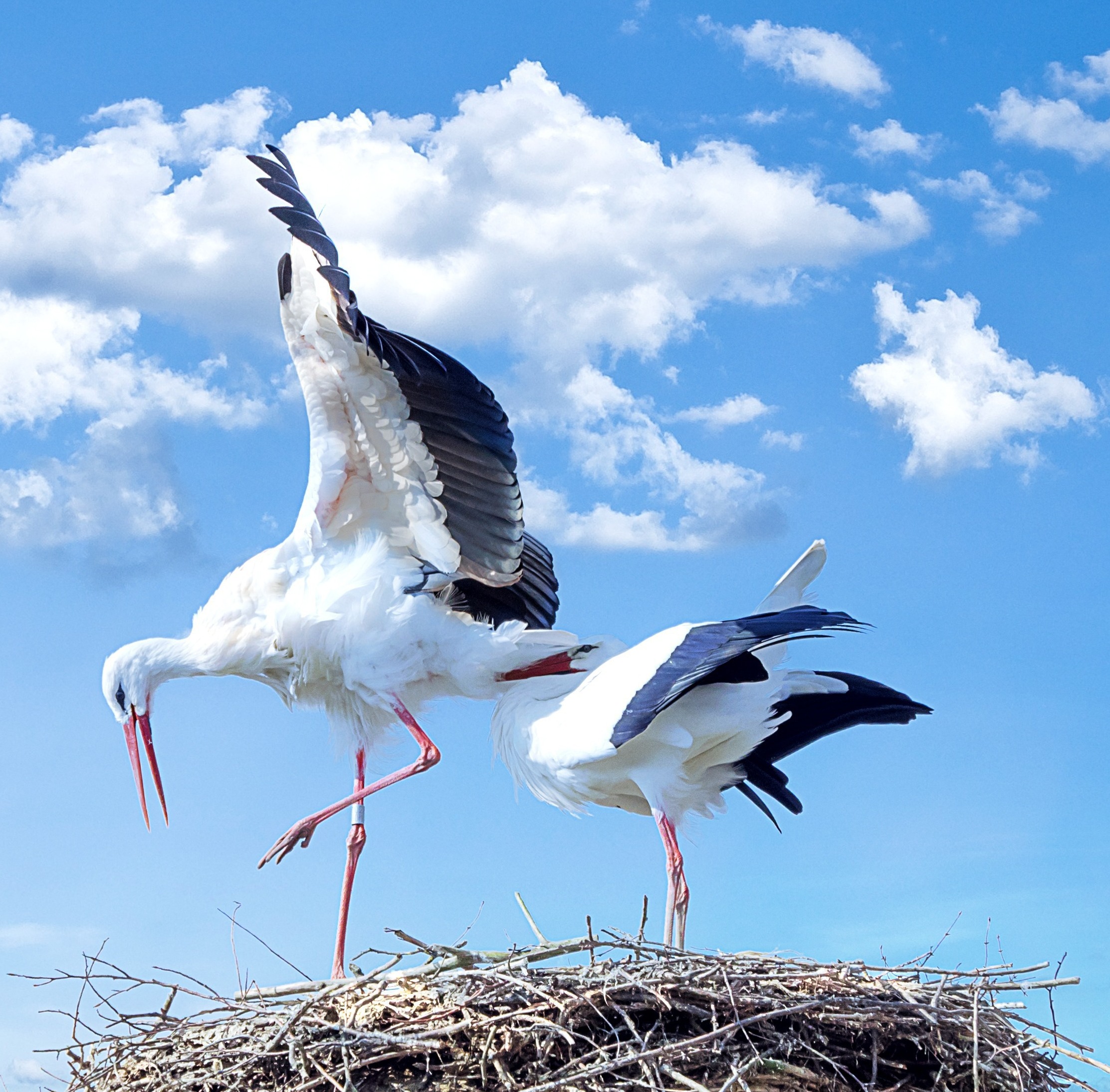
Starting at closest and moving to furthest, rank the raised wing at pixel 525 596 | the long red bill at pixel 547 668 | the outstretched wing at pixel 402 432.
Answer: the outstretched wing at pixel 402 432, the long red bill at pixel 547 668, the raised wing at pixel 525 596

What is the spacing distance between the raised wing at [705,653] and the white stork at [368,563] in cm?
95

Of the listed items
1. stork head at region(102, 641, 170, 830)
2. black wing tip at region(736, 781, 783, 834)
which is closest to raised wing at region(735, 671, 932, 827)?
black wing tip at region(736, 781, 783, 834)

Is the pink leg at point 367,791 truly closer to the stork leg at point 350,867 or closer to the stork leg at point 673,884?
the stork leg at point 350,867

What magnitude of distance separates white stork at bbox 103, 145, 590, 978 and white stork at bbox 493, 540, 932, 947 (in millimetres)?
468

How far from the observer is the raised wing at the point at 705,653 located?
4.84 metres

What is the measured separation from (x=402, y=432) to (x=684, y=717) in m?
1.62

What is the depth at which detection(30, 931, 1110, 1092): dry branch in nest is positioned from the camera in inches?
157

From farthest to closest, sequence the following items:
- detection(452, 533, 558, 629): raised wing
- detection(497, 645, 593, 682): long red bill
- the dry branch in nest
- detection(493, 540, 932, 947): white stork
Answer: detection(452, 533, 558, 629): raised wing, detection(497, 645, 593, 682): long red bill, detection(493, 540, 932, 947): white stork, the dry branch in nest

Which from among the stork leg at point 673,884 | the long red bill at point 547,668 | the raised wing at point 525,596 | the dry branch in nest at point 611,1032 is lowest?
the dry branch in nest at point 611,1032

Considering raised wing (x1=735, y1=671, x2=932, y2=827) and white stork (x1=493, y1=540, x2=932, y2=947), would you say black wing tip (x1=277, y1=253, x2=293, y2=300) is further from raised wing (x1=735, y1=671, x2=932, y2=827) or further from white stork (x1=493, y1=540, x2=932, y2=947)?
raised wing (x1=735, y1=671, x2=932, y2=827)

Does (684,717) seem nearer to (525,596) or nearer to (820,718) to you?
(820,718)

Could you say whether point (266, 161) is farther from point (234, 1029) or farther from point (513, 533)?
point (234, 1029)

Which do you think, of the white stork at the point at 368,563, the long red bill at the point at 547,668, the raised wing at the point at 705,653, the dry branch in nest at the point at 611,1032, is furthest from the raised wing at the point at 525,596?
the dry branch in nest at the point at 611,1032

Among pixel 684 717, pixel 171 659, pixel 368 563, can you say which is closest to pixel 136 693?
pixel 171 659
